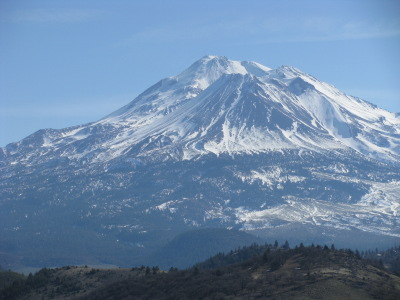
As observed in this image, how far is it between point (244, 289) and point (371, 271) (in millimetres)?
15456

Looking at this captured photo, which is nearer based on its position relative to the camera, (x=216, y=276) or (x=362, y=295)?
(x=362, y=295)

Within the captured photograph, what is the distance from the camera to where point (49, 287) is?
412 ft

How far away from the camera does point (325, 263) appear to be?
336ft

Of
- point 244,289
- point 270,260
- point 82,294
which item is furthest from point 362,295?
point 82,294

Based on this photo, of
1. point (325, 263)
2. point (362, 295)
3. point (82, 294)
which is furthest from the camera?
point (82, 294)

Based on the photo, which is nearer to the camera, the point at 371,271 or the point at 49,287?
the point at 371,271

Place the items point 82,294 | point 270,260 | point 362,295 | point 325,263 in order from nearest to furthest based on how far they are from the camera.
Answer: point 362,295 → point 325,263 → point 270,260 → point 82,294

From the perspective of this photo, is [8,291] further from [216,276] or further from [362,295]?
[362,295]

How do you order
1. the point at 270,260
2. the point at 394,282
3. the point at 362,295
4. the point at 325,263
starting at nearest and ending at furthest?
1. the point at 362,295
2. the point at 394,282
3. the point at 325,263
4. the point at 270,260

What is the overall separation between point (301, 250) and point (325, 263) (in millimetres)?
10330

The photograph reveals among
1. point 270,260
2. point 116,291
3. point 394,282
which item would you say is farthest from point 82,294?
point 394,282

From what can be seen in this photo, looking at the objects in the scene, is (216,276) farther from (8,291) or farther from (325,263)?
(8,291)

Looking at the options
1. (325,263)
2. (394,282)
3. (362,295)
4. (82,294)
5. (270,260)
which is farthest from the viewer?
(82,294)

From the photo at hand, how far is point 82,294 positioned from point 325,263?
1410 inches
